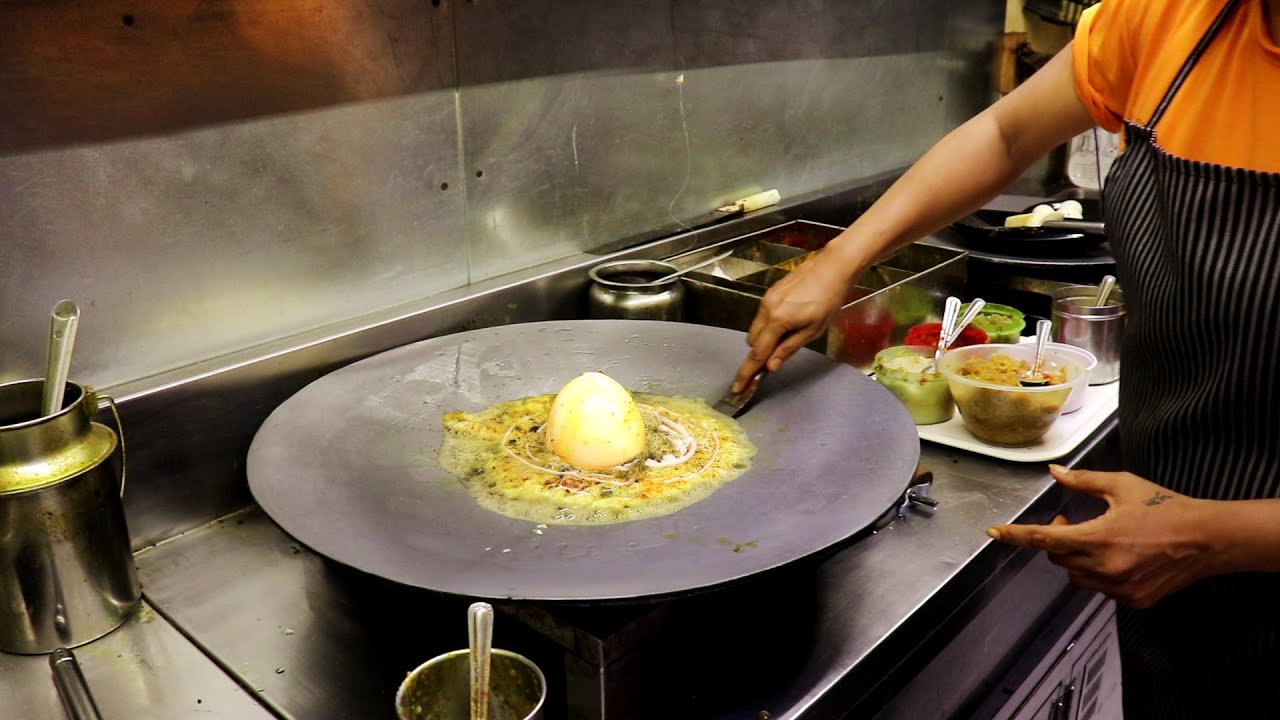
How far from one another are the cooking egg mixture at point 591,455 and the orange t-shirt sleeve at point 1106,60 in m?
0.75

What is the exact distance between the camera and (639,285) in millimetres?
1955

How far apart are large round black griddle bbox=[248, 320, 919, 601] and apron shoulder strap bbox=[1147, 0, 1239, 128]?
553 millimetres

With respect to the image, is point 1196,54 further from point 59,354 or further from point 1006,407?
point 59,354

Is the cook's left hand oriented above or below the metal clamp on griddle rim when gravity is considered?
above

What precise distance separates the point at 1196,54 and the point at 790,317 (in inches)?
25.7

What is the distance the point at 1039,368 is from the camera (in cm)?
186

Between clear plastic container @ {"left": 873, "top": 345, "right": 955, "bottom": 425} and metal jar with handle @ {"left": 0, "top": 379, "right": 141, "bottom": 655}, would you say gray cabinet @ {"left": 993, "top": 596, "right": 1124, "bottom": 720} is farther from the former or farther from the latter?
metal jar with handle @ {"left": 0, "top": 379, "right": 141, "bottom": 655}

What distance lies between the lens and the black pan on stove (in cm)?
239

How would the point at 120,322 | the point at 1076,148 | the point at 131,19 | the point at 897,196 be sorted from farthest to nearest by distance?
the point at 1076,148, the point at 897,196, the point at 120,322, the point at 131,19

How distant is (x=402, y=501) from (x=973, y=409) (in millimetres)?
1030

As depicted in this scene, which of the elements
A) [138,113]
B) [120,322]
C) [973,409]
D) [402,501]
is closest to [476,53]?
[138,113]

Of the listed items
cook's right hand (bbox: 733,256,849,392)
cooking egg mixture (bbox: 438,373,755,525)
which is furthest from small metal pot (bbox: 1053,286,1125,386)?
cooking egg mixture (bbox: 438,373,755,525)

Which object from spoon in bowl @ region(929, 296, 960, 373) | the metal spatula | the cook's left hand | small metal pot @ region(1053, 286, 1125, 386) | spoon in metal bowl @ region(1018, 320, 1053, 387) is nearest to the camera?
the cook's left hand

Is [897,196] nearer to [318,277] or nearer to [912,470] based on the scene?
[912,470]
